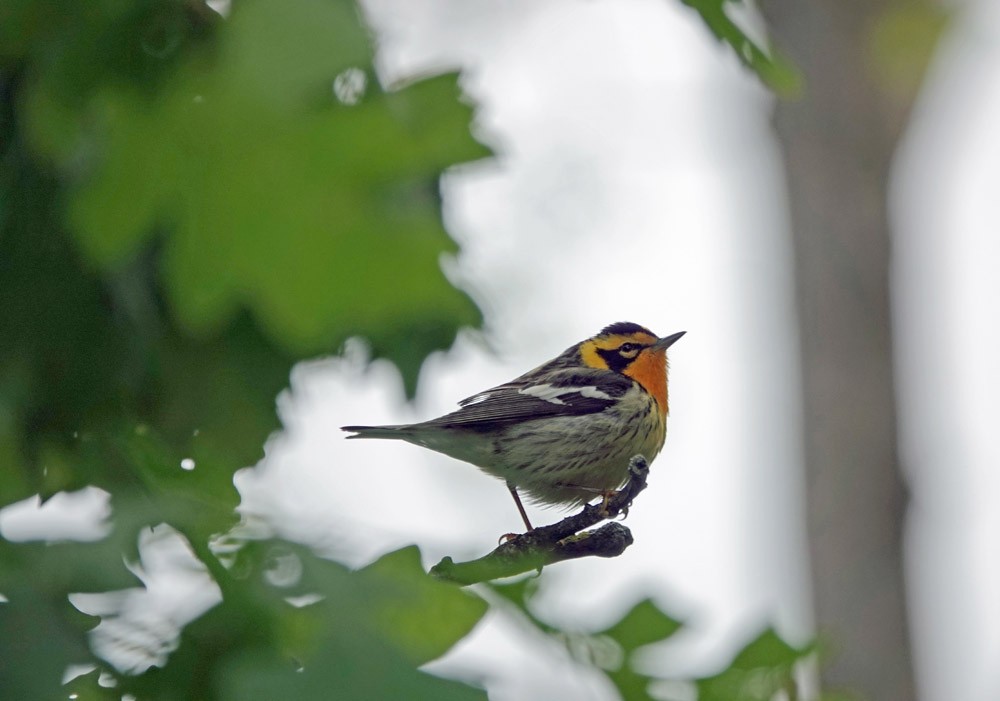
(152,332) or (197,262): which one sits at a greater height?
(197,262)

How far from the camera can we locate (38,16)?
8.35ft

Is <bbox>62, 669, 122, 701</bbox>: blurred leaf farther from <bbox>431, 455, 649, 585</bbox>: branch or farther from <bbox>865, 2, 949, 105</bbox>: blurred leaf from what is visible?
<bbox>865, 2, 949, 105</bbox>: blurred leaf

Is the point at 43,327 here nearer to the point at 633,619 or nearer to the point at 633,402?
the point at 633,619

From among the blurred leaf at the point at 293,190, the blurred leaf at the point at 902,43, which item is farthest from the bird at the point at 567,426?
the blurred leaf at the point at 902,43

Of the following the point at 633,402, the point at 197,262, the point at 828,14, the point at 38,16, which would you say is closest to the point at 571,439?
the point at 633,402

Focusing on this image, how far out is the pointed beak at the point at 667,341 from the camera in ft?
18.3

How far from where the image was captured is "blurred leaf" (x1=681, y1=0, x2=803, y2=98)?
8.62 feet

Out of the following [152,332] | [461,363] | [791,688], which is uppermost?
[152,332]

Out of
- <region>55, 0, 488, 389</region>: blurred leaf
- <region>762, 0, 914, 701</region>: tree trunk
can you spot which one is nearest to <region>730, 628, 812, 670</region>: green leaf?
<region>55, 0, 488, 389</region>: blurred leaf

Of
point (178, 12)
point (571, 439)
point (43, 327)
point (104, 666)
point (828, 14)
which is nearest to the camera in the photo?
point (104, 666)

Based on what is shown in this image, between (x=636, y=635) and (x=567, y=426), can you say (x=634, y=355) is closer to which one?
(x=567, y=426)

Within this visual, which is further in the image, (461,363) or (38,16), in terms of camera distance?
(461,363)

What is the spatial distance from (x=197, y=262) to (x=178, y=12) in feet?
3.72

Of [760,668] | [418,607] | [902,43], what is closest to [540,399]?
[760,668]
